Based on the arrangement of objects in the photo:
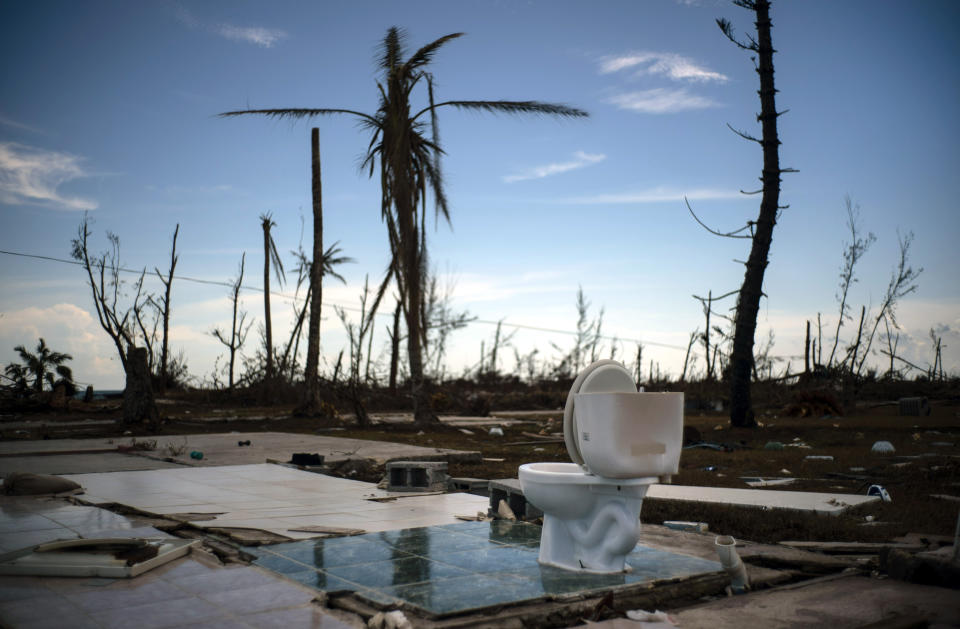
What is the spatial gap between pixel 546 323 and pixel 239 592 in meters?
21.2

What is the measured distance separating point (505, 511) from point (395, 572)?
1410mm

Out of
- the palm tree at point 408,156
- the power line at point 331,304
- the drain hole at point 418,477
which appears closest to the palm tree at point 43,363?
the power line at point 331,304

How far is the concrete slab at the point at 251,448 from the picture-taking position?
719 cm

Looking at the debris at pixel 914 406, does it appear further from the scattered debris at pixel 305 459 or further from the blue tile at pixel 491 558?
the blue tile at pixel 491 558

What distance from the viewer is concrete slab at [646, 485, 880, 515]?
4340 mm

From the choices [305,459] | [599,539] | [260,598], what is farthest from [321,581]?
[305,459]

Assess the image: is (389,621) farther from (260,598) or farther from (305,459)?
(305,459)

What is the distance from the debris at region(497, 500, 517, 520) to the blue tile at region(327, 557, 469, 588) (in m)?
1.14

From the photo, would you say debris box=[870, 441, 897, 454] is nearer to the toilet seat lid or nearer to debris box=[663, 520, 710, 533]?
debris box=[663, 520, 710, 533]

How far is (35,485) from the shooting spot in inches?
196

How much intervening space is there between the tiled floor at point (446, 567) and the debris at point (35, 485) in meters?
2.46

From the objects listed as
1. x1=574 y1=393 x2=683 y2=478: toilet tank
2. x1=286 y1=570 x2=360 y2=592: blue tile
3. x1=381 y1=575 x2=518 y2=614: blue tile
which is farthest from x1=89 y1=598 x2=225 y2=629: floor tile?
x1=574 y1=393 x2=683 y2=478: toilet tank

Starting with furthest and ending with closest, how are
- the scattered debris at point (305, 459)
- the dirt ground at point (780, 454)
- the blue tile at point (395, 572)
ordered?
the scattered debris at point (305, 459), the dirt ground at point (780, 454), the blue tile at point (395, 572)

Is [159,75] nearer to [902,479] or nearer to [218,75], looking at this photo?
[218,75]
